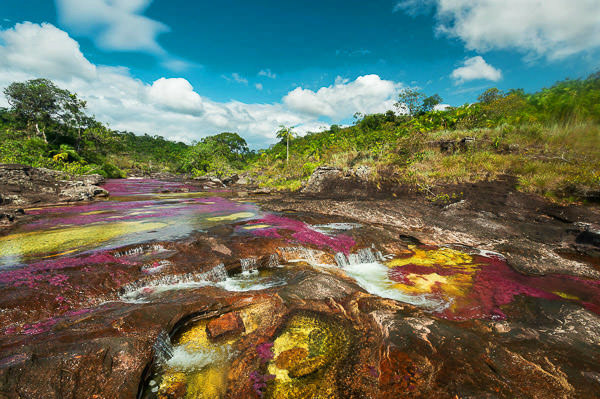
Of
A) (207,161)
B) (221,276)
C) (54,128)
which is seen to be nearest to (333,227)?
(221,276)

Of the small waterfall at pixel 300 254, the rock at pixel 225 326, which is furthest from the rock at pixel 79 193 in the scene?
the rock at pixel 225 326

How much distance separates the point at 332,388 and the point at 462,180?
14.3 metres

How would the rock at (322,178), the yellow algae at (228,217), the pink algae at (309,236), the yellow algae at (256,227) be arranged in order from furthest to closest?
the rock at (322,178), the yellow algae at (228,217), the yellow algae at (256,227), the pink algae at (309,236)

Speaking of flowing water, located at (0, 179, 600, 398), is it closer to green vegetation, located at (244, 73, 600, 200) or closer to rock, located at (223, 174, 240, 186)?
green vegetation, located at (244, 73, 600, 200)

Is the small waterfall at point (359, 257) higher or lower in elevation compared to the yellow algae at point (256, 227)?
lower

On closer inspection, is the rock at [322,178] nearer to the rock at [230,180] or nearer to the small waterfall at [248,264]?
the small waterfall at [248,264]

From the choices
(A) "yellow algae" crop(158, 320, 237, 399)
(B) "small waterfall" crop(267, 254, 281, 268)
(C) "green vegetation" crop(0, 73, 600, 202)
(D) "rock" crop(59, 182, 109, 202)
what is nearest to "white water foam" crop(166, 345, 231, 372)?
(A) "yellow algae" crop(158, 320, 237, 399)

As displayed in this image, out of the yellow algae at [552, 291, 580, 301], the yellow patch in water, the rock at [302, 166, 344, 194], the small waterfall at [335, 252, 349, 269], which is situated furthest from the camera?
the rock at [302, 166, 344, 194]

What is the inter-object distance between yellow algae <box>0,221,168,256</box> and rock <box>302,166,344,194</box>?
41.8 feet

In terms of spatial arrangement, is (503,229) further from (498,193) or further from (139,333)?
(139,333)

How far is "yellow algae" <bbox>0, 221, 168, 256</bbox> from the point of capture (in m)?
6.54

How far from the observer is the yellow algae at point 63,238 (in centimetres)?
654

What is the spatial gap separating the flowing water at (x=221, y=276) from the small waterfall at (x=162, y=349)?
15 mm

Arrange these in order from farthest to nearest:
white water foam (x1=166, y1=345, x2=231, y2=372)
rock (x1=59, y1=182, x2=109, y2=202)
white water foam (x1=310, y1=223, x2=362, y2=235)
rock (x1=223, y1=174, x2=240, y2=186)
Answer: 1. rock (x1=223, y1=174, x2=240, y2=186)
2. rock (x1=59, y1=182, x2=109, y2=202)
3. white water foam (x1=310, y1=223, x2=362, y2=235)
4. white water foam (x1=166, y1=345, x2=231, y2=372)
